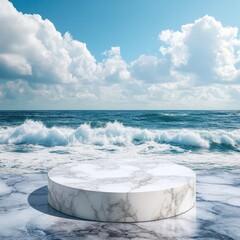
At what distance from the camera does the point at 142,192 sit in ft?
9.89

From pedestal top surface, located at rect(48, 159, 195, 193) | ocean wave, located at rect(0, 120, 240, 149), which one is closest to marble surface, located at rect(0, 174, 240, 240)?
pedestal top surface, located at rect(48, 159, 195, 193)

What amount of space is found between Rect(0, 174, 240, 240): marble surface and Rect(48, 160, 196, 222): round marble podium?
3.7 inches

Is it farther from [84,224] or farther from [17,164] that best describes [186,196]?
[17,164]

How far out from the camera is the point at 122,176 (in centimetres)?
374

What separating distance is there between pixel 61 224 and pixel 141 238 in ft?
3.05

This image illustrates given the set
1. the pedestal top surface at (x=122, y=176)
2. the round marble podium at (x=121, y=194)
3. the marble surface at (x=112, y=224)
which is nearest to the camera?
the marble surface at (x=112, y=224)

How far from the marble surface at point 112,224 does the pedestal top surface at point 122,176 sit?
15.2 inches

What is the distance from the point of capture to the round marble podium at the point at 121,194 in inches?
119

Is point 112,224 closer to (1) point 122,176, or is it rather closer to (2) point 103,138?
(1) point 122,176

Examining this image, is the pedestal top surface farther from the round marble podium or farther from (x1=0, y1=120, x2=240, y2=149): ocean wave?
(x1=0, y1=120, x2=240, y2=149): ocean wave

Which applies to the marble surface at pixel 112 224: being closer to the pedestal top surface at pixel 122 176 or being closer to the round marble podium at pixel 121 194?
the round marble podium at pixel 121 194

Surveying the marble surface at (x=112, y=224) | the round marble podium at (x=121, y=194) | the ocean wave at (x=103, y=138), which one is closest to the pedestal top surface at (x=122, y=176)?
the round marble podium at (x=121, y=194)

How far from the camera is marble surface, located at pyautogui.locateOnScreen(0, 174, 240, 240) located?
2.75 metres

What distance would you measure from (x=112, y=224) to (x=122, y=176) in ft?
2.77
